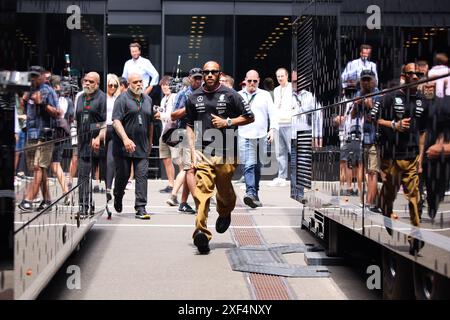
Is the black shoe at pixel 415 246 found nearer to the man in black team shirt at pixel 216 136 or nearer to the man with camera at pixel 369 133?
the man with camera at pixel 369 133

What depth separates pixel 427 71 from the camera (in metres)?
4.06

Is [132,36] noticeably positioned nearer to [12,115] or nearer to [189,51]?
[189,51]

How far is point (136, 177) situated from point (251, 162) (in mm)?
2161

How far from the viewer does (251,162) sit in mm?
12164

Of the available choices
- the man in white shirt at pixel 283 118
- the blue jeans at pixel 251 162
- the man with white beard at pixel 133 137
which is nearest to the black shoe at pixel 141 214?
the man with white beard at pixel 133 137

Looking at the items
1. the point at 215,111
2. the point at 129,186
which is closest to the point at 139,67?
Answer: the point at 129,186

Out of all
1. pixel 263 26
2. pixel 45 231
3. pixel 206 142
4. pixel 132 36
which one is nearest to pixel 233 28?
pixel 263 26

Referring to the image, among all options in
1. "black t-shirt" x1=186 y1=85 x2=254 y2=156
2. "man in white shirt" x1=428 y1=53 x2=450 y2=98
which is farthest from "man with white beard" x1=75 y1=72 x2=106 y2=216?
"man in white shirt" x1=428 y1=53 x2=450 y2=98

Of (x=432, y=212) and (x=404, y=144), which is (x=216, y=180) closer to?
(x=404, y=144)

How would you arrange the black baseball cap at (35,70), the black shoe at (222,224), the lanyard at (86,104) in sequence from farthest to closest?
the black shoe at (222,224)
the lanyard at (86,104)
the black baseball cap at (35,70)

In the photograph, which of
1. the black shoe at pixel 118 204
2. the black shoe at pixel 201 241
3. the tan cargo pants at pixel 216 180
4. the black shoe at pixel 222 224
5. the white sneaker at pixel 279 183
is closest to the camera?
the black shoe at pixel 201 241

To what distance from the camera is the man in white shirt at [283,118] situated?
15.6 metres

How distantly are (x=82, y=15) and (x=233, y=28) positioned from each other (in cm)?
1296

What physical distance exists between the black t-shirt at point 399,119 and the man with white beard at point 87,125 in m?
2.59
